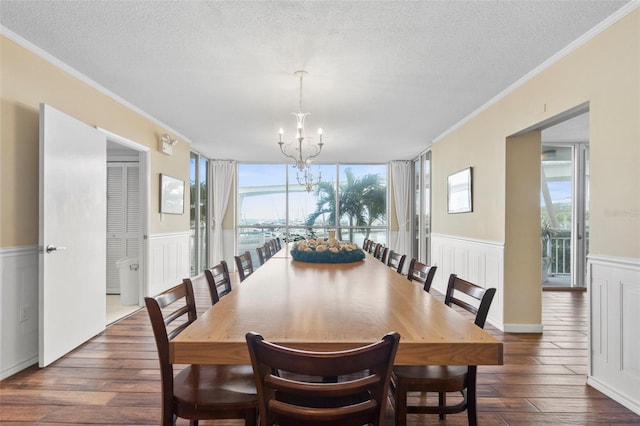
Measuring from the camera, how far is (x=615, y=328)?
2.38 meters

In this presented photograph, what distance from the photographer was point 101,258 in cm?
364

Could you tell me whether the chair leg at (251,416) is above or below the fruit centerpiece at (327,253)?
below

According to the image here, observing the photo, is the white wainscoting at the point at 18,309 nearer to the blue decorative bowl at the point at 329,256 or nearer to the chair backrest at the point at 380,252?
the blue decorative bowl at the point at 329,256

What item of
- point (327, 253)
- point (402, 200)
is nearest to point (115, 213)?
point (327, 253)

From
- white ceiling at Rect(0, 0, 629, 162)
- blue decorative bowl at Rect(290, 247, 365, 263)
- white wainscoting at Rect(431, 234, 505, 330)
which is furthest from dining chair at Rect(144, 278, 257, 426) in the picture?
white wainscoting at Rect(431, 234, 505, 330)

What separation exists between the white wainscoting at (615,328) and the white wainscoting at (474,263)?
1.27 meters

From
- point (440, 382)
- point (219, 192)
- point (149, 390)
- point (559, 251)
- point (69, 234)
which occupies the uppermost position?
point (219, 192)

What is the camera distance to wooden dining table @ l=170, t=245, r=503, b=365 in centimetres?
116

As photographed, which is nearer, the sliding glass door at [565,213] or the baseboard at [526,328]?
the baseboard at [526,328]

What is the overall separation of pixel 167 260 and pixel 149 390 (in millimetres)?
3181

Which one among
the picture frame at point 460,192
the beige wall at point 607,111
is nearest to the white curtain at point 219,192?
the picture frame at point 460,192

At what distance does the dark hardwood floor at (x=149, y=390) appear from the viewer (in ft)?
7.03

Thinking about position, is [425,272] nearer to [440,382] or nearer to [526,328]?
[440,382]

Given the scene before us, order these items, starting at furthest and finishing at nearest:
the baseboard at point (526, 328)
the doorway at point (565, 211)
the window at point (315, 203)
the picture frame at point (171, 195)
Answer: the window at point (315, 203) → the doorway at point (565, 211) → the picture frame at point (171, 195) → the baseboard at point (526, 328)
